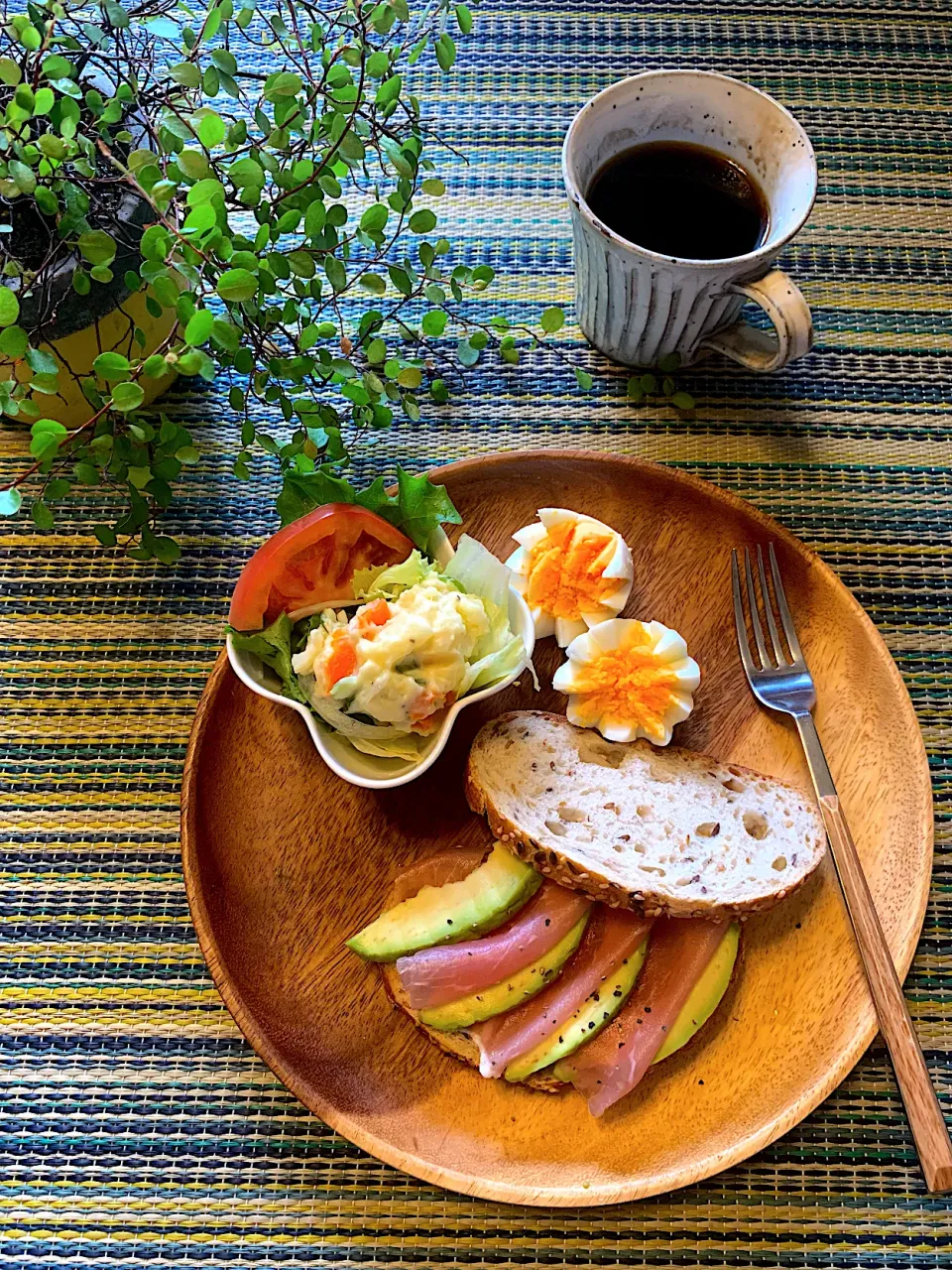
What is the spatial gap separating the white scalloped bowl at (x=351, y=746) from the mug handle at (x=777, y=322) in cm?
64

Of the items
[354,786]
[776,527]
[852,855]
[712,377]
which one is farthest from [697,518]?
[354,786]

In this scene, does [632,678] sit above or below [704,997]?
above

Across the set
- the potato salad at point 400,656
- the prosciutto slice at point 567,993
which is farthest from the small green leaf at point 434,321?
the prosciutto slice at point 567,993

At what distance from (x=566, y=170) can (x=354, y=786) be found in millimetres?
1066

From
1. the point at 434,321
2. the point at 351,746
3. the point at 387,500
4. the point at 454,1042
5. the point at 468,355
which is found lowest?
the point at 454,1042

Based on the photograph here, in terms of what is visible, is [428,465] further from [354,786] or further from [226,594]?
[354,786]

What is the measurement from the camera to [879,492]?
1.98m

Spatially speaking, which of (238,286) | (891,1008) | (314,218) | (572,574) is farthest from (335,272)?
(891,1008)

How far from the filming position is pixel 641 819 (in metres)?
1.65

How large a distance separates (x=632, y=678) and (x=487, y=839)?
1.14 feet

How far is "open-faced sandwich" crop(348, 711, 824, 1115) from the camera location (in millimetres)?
1526

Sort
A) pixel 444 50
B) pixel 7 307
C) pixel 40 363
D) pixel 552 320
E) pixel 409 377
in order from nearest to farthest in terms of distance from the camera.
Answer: pixel 7 307 < pixel 40 363 < pixel 444 50 < pixel 409 377 < pixel 552 320

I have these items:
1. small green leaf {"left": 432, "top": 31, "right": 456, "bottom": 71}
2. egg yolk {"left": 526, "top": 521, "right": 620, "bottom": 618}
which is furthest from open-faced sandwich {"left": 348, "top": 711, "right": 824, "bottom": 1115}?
small green leaf {"left": 432, "top": 31, "right": 456, "bottom": 71}

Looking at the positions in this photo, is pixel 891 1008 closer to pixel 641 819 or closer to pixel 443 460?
pixel 641 819
